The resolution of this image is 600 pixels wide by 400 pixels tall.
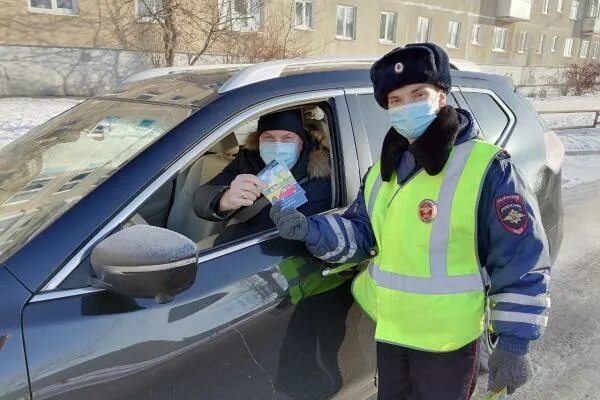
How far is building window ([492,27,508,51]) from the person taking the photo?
26.9 metres

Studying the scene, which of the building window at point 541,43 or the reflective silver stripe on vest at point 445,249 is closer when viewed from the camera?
the reflective silver stripe on vest at point 445,249

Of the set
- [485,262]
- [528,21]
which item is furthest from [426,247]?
[528,21]

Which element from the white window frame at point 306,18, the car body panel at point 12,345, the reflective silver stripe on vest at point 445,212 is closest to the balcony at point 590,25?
the white window frame at point 306,18

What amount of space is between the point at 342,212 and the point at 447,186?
0.56m

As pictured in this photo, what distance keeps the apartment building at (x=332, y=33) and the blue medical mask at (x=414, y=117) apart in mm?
11343

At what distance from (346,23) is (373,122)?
734 inches

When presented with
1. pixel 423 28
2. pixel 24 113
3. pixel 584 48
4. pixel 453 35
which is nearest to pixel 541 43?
pixel 584 48

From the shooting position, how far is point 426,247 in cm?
158

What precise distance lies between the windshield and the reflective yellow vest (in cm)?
83

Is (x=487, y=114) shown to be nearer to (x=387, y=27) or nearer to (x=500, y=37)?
(x=387, y=27)

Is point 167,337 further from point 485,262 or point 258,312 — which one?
point 485,262

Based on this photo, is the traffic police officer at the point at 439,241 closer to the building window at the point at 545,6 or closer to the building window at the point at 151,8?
the building window at the point at 151,8

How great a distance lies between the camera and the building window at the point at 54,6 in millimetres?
12539

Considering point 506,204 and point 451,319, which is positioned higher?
point 506,204
